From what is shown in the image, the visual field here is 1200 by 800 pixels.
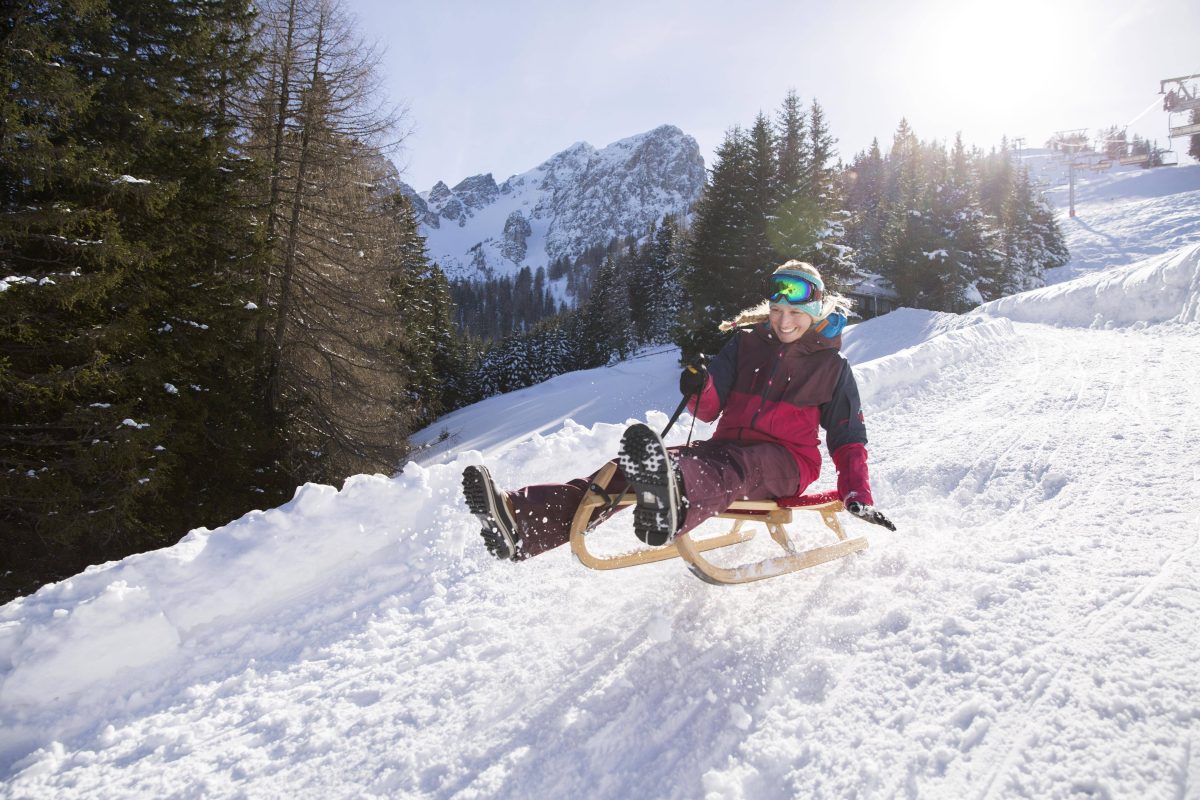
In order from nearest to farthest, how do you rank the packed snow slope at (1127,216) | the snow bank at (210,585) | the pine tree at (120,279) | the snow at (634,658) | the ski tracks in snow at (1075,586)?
1. the ski tracks in snow at (1075,586)
2. the snow at (634,658)
3. the snow bank at (210,585)
4. the pine tree at (120,279)
5. the packed snow slope at (1127,216)

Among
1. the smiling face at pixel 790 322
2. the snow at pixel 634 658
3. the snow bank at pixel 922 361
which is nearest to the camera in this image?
the snow at pixel 634 658

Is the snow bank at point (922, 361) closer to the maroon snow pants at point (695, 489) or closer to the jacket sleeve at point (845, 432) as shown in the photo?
the jacket sleeve at point (845, 432)

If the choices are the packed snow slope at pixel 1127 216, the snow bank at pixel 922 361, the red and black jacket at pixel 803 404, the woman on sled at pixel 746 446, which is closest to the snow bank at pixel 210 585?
the woman on sled at pixel 746 446

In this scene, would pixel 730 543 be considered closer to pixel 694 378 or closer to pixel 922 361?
pixel 694 378

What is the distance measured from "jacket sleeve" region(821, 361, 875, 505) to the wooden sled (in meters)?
0.20

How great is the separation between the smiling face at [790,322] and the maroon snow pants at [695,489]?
638 millimetres

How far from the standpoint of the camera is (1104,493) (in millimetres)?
3758

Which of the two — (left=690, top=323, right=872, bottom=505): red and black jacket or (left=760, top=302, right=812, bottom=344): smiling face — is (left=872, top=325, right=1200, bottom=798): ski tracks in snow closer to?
(left=690, top=323, right=872, bottom=505): red and black jacket

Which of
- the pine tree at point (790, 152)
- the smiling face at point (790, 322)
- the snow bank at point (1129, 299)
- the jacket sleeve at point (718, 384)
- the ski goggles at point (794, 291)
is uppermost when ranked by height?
the pine tree at point (790, 152)

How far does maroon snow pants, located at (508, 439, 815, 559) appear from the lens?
2.56 m

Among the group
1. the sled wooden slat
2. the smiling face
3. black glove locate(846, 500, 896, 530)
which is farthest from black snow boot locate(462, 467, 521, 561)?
the smiling face

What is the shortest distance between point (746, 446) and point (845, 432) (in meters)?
0.55

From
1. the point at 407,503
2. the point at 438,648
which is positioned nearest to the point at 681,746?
the point at 438,648

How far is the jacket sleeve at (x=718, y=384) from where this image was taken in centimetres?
335
